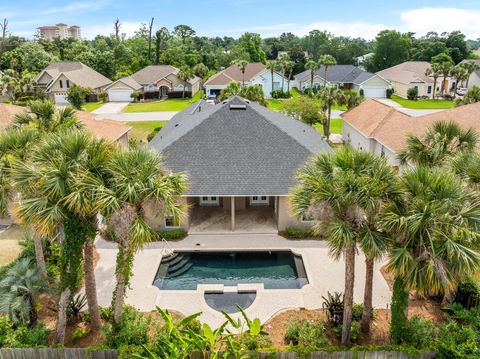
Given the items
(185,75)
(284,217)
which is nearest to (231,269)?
(284,217)

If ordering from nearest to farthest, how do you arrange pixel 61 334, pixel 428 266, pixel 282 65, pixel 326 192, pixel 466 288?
pixel 428 266, pixel 326 192, pixel 61 334, pixel 466 288, pixel 282 65

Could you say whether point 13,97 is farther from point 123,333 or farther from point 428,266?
point 428,266

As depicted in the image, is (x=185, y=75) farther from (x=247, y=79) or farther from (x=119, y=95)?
(x=119, y=95)

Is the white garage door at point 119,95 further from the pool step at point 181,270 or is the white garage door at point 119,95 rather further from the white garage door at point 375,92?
the pool step at point 181,270

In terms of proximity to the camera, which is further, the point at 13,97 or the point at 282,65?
the point at 282,65

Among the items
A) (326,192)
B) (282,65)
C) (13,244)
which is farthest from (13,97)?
(326,192)

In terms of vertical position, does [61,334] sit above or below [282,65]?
below

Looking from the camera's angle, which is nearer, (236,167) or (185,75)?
(236,167)
